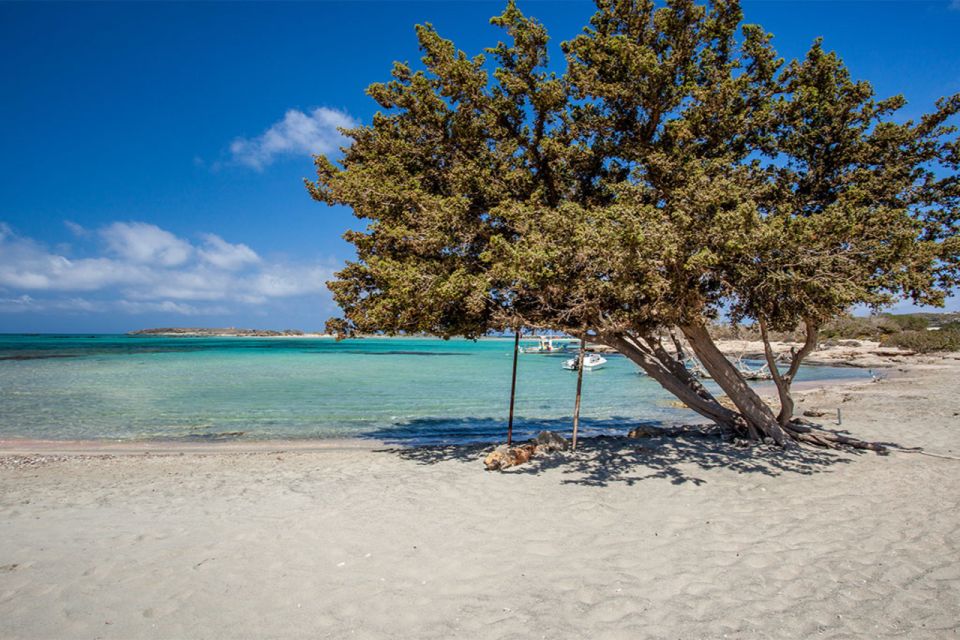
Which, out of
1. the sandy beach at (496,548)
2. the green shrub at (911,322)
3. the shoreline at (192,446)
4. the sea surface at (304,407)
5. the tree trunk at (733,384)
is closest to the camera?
the sandy beach at (496,548)

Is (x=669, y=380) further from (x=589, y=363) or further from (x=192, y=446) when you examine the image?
(x=589, y=363)

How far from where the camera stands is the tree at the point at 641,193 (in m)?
8.33

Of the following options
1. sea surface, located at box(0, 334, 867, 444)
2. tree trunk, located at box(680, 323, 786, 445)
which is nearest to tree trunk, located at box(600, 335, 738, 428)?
tree trunk, located at box(680, 323, 786, 445)

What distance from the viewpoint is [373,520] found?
23.9 ft

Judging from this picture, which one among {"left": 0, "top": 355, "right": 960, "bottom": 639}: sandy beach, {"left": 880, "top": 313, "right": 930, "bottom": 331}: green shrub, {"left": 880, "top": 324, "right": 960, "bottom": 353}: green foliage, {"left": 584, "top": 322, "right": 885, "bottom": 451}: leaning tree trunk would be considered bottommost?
{"left": 0, "top": 355, "right": 960, "bottom": 639}: sandy beach

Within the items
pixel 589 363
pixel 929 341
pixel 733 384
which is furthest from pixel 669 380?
pixel 929 341

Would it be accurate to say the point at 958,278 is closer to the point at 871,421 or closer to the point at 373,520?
the point at 871,421

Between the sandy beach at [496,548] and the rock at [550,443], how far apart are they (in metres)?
0.97

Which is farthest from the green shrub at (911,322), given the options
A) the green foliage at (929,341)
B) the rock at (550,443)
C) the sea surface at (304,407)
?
the rock at (550,443)

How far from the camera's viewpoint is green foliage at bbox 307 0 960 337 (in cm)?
834

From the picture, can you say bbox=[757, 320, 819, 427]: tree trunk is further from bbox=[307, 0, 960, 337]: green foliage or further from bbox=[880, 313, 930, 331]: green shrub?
bbox=[880, 313, 930, 331]: green shrub

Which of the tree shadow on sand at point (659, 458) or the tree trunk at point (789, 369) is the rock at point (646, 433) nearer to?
the tree shadow on sand at point (659, 458)

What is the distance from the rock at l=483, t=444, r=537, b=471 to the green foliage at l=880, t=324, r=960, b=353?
61.6 metres

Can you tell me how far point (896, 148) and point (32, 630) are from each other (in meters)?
15.1
